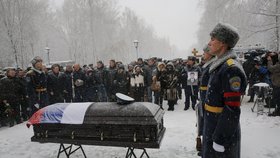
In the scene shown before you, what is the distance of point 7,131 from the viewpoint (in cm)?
838

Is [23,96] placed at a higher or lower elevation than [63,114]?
lower

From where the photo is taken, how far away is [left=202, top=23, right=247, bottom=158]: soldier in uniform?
2.54 m

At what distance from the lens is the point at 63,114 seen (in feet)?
15.7

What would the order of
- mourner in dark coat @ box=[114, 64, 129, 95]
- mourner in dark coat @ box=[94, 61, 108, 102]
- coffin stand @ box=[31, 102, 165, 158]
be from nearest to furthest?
coffin stand @ box=[31, 102, 165, 158], mourner in dark coat @ box=[114, 64, 129, 95], mourner in dark coat @ box=[94, 61, 108, 102]

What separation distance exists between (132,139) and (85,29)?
1356 inches

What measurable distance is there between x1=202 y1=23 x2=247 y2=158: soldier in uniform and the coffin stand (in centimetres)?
151

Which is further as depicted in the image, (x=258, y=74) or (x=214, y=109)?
(x=258, y=74)

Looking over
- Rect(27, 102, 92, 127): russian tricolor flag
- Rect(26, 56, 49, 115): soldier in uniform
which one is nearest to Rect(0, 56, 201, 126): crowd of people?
Rect(26, 56, 49, 115): soldier in uniform

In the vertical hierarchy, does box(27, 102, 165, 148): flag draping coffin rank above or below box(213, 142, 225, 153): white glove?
below

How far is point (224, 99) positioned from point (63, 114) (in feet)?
10.3

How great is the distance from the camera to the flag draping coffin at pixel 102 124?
434cm

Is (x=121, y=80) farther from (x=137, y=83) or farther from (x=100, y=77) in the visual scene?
(x=100, y=77)

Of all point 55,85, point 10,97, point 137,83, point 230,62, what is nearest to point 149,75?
point 137,83

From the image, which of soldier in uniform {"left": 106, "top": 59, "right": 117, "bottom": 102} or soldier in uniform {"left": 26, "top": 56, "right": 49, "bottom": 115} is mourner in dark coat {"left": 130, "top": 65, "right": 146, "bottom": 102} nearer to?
soldier in uniform {"left": 106, "top": 59, "right": 117, "bottom": 102}
